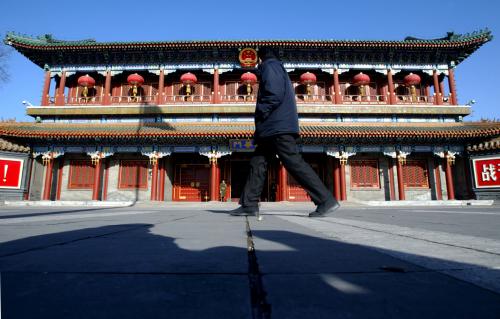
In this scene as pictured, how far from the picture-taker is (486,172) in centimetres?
1124

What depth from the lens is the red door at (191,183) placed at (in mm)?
13000

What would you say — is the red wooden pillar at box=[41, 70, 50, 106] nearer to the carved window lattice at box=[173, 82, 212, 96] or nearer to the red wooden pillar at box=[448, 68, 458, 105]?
the carved window lattice at box=[173, 82, 212, 96]

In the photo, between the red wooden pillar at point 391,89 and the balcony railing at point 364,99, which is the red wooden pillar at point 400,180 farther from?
the balcony railing at point 364,99

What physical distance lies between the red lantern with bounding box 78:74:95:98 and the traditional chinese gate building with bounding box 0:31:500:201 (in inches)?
4.9

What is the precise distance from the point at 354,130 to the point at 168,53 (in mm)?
9438

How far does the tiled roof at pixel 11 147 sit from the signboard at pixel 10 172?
391 millimetres

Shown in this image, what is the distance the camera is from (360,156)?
12641mm

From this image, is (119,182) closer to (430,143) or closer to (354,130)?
(354,130)

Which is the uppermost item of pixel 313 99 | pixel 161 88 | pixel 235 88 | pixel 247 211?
pixel 235 88

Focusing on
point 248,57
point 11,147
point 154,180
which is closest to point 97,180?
point 154,180

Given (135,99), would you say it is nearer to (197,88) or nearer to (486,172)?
(197,88)

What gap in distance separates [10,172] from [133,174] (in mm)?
4524

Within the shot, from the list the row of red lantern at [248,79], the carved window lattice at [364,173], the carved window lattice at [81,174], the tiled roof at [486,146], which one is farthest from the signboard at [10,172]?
the tiled roof at [486,146]

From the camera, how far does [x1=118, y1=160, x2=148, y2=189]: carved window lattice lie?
12.5 meters
